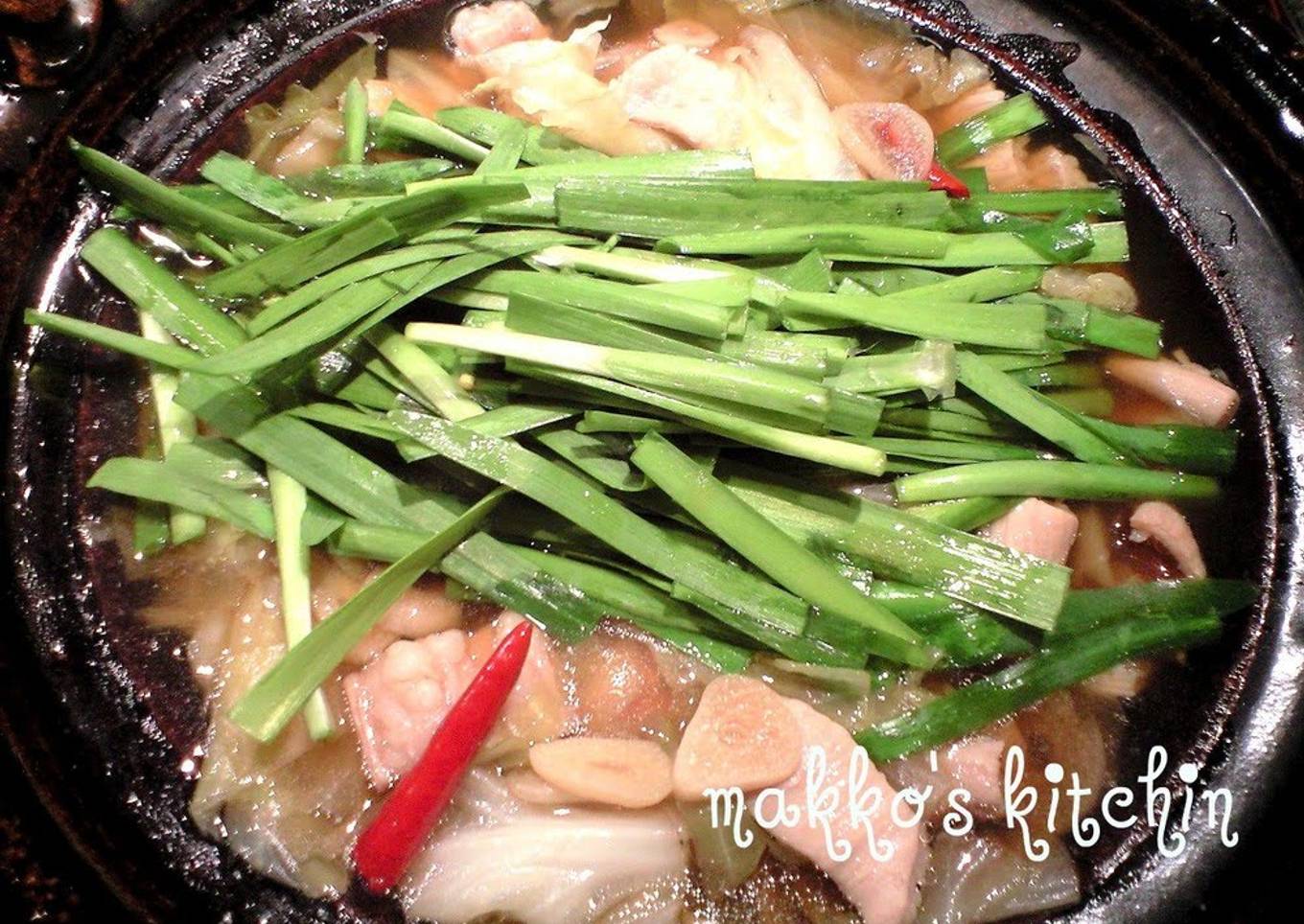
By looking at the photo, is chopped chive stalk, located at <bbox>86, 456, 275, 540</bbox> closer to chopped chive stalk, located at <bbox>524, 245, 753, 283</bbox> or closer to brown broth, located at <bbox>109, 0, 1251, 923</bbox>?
brown broth, located at <bbox>109, 0, 1251, 923</bbox>

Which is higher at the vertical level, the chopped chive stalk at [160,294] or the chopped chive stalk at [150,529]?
Answer: the chopped chive stalk at [160,294]

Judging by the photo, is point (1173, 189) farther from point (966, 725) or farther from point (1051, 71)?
point (966, 725)

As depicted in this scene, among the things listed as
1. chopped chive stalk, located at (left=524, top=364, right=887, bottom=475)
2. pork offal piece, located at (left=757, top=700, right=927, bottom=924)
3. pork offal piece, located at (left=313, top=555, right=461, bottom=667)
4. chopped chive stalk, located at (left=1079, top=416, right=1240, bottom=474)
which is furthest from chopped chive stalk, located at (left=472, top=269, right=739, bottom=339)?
chopped chive stalk, located at (left=1079, top=416, right=1240, bottom=474)

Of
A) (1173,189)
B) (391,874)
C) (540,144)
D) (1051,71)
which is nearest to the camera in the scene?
(391,874)

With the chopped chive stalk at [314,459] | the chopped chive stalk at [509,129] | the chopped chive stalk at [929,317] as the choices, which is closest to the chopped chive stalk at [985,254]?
the chopped chive stalk at [929,317]

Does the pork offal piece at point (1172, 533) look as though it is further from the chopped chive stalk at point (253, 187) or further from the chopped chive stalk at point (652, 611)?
the chopped chive stalk at point (253, 187)

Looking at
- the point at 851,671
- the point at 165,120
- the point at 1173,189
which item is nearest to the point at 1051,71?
the point at 1173,189
